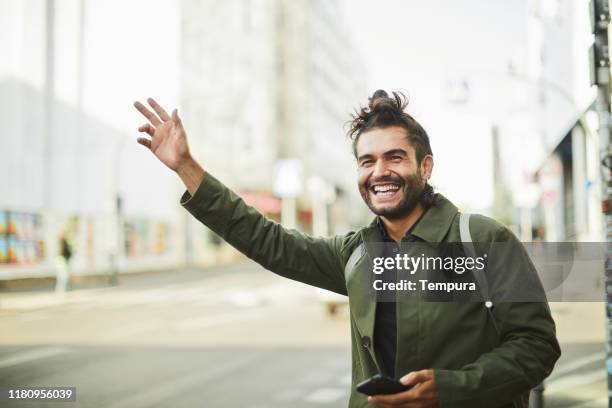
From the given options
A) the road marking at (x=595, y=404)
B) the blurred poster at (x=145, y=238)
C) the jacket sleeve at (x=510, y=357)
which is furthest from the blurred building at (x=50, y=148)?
the jacket sleeve at (x=510, y=357)

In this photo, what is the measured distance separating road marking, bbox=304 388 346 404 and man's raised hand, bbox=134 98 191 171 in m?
3.89

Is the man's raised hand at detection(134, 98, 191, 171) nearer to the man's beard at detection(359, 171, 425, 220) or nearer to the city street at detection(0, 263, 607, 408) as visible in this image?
the man's beard at detection(359, 171, 425, 220)

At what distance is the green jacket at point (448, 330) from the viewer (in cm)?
176

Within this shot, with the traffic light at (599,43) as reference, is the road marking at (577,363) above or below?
below

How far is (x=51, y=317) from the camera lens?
1278cm

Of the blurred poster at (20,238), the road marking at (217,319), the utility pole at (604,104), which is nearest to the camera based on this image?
the utility pole at (604,104)

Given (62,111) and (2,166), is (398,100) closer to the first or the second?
(2,166)

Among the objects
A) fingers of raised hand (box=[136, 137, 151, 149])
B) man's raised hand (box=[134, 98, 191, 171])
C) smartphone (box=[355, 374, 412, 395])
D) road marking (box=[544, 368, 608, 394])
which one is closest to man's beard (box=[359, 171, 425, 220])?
smartphone (box=[355, 374, 412, 395])

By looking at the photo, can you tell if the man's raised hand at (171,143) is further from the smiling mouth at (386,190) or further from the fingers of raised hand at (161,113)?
the smiling mouth at (386,190)

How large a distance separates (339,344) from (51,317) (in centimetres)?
650

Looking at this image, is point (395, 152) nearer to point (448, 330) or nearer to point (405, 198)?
point (405, 198)

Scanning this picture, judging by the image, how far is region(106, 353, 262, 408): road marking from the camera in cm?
559

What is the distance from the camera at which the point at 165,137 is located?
7.27 ft

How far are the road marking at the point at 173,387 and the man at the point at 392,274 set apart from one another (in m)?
3.76
